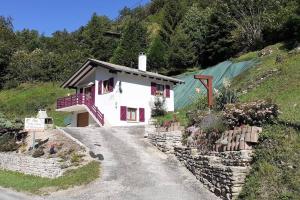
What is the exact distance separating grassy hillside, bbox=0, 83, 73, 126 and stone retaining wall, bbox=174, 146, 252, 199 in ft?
127

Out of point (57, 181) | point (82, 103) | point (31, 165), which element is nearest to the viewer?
point (57, 181)

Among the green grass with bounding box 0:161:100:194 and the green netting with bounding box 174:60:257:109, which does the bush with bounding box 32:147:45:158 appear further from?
the green netting with bounding box 174:60:257:109

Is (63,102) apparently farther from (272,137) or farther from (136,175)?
(272,137)

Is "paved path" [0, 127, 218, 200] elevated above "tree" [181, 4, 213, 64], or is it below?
below

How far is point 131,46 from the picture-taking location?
7069cm

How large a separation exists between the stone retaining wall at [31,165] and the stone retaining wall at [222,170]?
699 cm

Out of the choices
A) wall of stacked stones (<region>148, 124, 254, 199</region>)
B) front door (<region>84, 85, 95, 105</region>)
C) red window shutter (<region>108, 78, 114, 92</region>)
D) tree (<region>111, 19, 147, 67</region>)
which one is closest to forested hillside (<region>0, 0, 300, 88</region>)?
tree (<region>111, 19, 147, 67</region>)

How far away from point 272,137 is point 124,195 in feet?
18.8

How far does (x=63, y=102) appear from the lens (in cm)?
4428

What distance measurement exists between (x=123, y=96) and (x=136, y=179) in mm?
21013

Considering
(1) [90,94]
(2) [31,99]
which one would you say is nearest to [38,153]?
(1) [90,94]

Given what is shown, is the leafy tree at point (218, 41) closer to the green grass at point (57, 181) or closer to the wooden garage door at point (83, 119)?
the wooden garage door at point (83, 119)

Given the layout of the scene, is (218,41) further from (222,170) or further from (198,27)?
(222,170)

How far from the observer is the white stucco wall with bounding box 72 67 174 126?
39.4m
